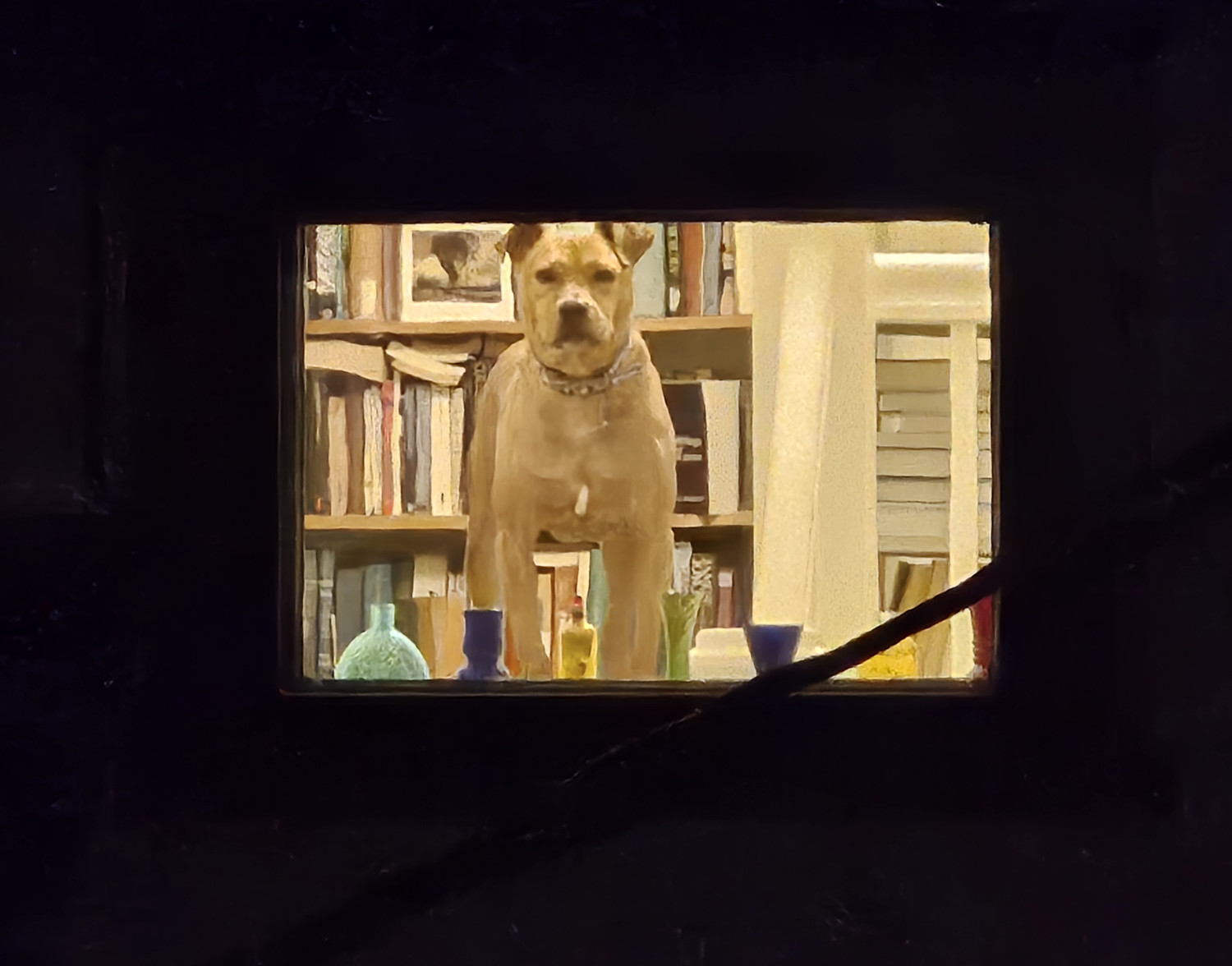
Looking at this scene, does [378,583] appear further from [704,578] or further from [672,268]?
[672,268]

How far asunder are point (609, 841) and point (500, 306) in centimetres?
91

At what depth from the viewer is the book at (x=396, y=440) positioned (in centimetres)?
162

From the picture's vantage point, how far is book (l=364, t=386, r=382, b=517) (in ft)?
5.12

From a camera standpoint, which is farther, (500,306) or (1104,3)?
(500,306)

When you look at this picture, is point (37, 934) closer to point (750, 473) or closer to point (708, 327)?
point (750, 473)

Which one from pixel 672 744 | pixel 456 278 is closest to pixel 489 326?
pixel 456 278

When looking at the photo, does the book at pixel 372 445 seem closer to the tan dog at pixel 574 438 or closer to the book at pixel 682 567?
the tan dog at pixel 574 438

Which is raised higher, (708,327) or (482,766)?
(708,327)

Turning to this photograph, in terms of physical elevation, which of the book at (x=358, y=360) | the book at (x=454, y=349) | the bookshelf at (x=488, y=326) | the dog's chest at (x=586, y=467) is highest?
the bookshelf at (x=488, y=326)

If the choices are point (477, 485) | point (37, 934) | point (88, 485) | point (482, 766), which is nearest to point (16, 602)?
point (88, 485)

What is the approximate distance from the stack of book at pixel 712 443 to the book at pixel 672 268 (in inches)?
4.5

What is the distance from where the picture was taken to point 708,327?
1.61 m

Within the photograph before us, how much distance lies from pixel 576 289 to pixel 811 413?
37 centimetres

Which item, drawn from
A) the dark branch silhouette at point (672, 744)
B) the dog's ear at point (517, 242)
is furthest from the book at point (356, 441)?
the dark branch silhouette at point (672, 744)
